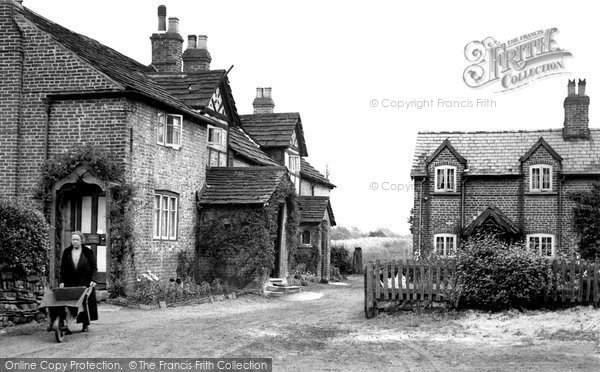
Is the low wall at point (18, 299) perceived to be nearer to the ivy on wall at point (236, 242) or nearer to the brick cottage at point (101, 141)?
the brick cottage at point (101, 141)

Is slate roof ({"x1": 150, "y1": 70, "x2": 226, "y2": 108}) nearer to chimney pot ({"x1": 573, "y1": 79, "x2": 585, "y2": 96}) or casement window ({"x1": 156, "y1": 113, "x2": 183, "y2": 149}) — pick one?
casement window ({"x1": 156, "y1": 113, "x2": 183, "y2": 149})

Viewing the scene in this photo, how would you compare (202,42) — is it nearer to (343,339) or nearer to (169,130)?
(169,130)

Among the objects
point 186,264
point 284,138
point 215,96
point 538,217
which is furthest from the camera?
point 284,138

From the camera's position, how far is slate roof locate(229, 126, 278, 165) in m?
33.1

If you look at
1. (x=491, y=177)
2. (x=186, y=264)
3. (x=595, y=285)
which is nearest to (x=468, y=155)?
(x=491, y=177)

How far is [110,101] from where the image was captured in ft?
74.8

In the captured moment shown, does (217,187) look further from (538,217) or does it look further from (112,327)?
(538,217)

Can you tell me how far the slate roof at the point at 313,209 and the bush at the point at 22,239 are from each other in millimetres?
22014

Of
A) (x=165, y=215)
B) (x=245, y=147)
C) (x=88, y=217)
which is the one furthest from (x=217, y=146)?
(x=88, y=217)

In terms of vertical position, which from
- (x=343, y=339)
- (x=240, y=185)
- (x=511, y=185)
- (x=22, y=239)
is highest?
(x=511, y=185)

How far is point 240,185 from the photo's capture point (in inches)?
1119

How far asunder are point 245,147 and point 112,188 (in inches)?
521

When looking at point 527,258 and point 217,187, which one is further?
point 217,187

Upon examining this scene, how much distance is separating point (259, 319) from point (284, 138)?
2152cm
